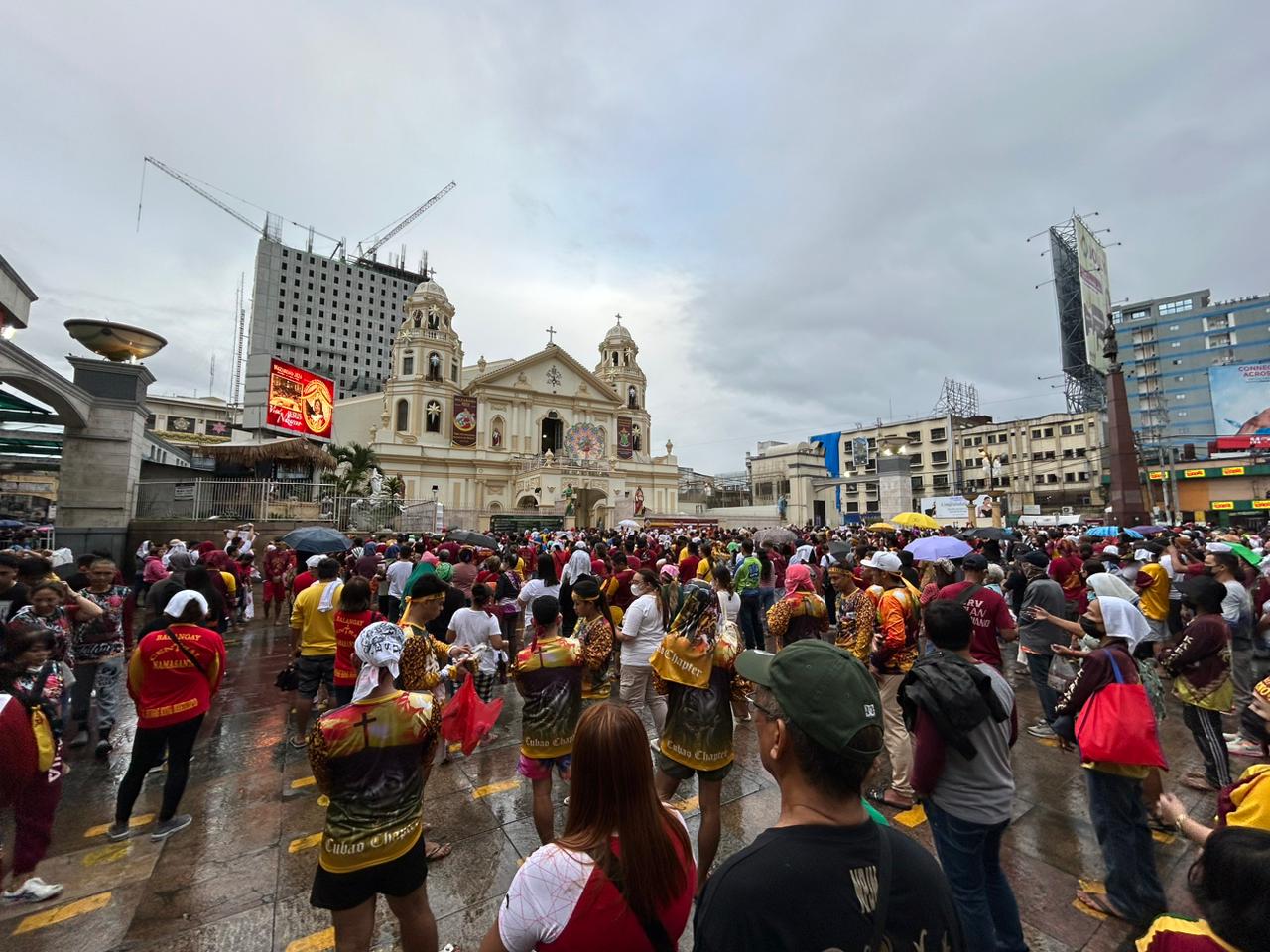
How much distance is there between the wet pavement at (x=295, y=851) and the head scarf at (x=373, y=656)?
154 cm

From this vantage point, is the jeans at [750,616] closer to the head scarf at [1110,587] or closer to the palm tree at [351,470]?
the head scarf at [1110,587]

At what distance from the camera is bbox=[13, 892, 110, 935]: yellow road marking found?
2.94 metres

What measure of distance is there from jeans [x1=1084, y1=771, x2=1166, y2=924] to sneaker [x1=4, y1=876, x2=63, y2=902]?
19.6 feet

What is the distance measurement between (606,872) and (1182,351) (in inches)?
3183

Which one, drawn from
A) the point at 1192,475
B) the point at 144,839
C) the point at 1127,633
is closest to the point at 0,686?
the point at 144,839

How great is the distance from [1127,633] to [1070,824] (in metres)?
1.79

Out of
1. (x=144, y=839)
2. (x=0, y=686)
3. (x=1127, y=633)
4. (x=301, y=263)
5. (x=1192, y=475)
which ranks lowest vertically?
(x=144, y=839)

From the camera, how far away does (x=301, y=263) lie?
260 ft

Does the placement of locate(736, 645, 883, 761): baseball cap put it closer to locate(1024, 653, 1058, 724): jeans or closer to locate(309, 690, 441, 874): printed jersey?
locate(309, 690, 441, 874): printed jersey

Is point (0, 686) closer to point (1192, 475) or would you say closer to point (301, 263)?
point (1192, 475)

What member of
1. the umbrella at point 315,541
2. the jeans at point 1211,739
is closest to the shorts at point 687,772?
the jeans at point 1211,739

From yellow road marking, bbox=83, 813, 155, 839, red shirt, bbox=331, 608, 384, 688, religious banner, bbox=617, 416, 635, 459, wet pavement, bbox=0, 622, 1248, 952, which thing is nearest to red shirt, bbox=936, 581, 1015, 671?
wet pavement, bbox=0, 622, 1248, 952

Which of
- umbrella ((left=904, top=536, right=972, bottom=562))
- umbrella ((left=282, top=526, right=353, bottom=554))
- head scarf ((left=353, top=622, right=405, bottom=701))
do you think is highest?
umbrella ((left=282, top=526, right=353, bottom=554))

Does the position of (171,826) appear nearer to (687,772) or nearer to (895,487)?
(687,772)
